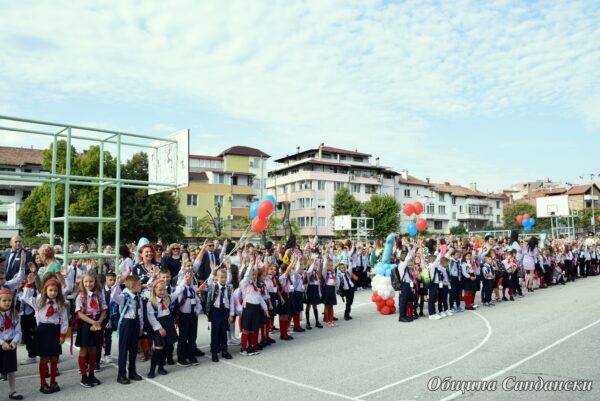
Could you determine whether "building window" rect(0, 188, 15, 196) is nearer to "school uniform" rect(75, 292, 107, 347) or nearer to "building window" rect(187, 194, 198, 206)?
"building window" rect(187, 194, 198, 206)

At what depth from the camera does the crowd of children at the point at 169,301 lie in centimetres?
677

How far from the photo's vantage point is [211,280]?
27.3 feet

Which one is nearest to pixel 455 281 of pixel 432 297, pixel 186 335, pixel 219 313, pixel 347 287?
pixel 432 297

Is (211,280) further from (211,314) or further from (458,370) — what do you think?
(458,370)

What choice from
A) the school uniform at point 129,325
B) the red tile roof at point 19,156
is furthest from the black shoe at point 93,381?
the red tile roof at point 19,156

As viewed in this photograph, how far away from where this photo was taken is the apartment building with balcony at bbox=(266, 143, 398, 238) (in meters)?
60.8

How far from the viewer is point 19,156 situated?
5109 centimetres

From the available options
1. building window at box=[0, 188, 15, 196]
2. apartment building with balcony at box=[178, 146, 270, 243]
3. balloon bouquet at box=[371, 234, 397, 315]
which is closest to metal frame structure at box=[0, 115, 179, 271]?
balloon bouquet at box=[371, 234, 397, 315]

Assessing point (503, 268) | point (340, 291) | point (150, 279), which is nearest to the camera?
point (150, 279)

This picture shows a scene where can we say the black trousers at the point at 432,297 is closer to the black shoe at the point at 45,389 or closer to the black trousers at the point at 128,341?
the black trousers at the point at 128,341

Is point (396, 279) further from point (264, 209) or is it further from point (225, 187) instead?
point (225, 187)

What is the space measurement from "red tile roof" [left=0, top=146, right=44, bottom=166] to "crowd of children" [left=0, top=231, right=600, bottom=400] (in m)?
44.0

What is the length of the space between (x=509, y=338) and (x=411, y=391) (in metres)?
4.00

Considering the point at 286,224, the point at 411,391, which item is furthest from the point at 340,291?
the point at 286,224
